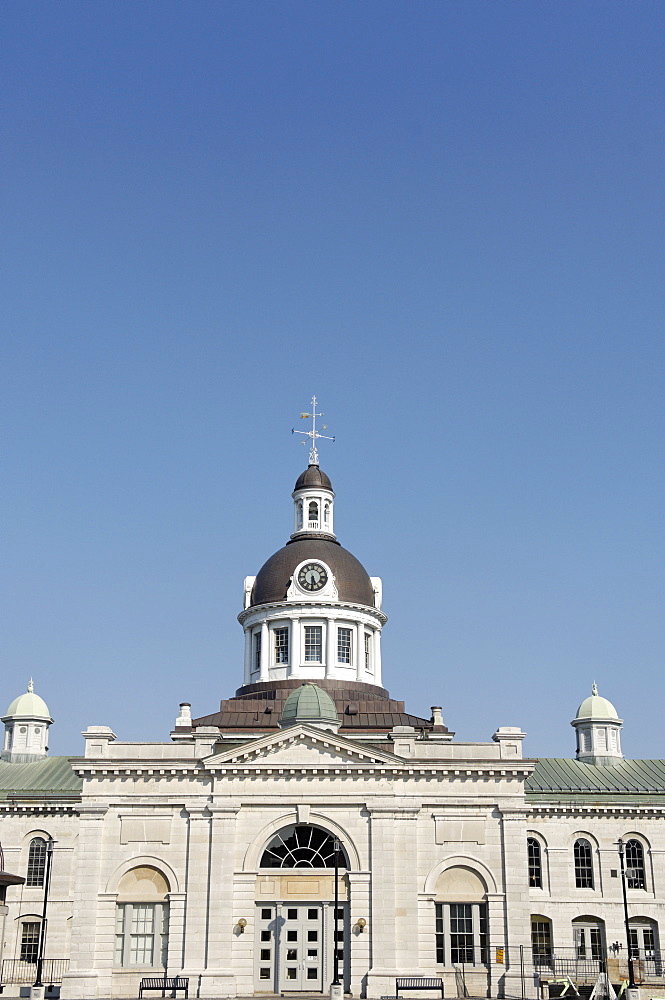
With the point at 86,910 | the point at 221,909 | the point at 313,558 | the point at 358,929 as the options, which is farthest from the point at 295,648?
the point at 86,910

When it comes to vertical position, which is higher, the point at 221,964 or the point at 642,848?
the point at 642,848

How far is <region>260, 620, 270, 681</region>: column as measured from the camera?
64375 millimetres

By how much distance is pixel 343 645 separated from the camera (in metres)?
65.1

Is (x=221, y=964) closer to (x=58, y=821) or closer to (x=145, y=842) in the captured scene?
(x=145, y=842)

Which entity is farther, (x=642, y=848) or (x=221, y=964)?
(x=642, y=848)

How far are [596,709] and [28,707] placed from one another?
3524 centimetres

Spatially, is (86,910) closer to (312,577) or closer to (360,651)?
(360,651)

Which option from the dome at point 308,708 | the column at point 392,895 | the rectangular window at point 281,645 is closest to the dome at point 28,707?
the rectangular window at point 281,645

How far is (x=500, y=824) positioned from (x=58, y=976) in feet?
78.3

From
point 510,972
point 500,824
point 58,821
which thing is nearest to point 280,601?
point 58,821

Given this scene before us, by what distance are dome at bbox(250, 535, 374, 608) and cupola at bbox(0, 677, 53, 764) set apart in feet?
55.1

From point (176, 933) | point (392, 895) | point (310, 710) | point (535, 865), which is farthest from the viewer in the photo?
point (535, 865)

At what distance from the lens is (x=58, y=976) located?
56250 millimetres

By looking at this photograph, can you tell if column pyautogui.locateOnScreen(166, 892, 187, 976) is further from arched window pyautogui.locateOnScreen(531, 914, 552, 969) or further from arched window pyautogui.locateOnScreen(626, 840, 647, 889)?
arched window pyautogui.locateOnScreen(626, 840, 647, 889)
